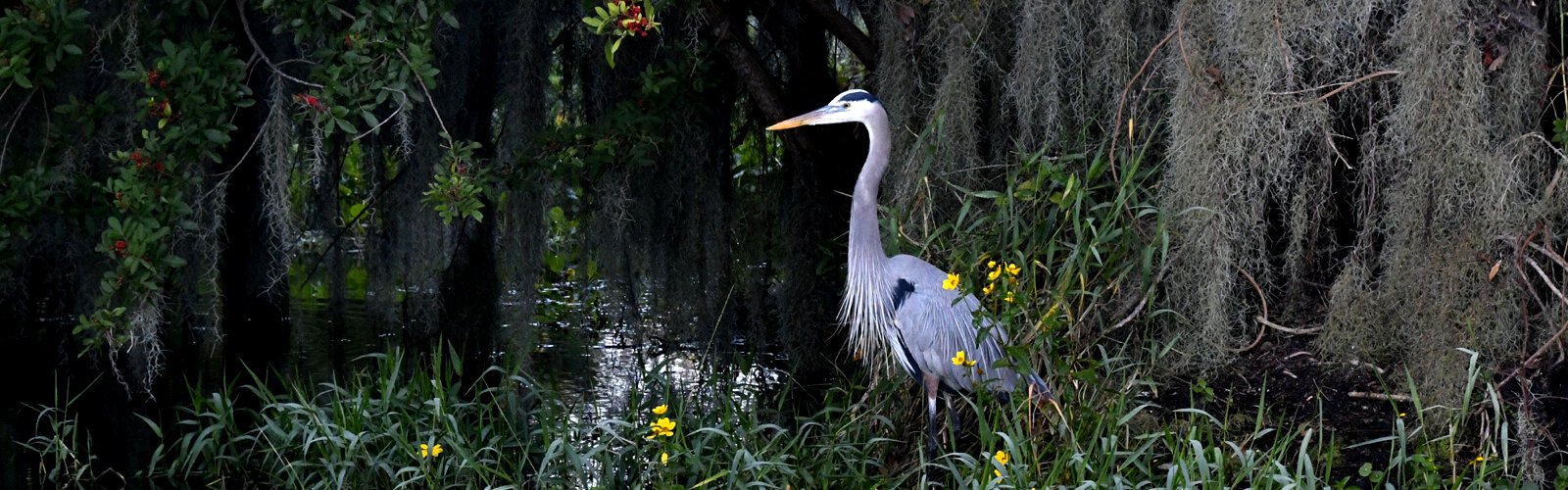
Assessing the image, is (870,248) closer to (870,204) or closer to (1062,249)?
(870,204)

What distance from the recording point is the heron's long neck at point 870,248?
3789mm

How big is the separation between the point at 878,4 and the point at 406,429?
73.7 inches

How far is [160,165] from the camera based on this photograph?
3471 mm

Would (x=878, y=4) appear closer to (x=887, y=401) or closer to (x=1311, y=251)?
(x=887, y=401)

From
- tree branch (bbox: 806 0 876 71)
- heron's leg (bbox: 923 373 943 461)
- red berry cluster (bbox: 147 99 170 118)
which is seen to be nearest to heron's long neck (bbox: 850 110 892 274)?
heron's leg (bbox: 923 373 943 461)

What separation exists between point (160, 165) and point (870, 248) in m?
1.74

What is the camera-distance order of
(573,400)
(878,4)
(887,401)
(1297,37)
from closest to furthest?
(1297,37) < (887,401) < (878,4) < (573,400)

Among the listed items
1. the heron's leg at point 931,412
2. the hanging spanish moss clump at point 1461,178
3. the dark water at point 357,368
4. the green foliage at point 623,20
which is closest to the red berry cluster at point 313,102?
the green foliage at point 623,20

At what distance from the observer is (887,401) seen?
13.3 ft

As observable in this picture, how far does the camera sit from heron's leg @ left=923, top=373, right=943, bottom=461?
370cm

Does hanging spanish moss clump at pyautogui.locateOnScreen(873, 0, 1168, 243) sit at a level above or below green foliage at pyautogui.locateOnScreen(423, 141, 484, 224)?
above

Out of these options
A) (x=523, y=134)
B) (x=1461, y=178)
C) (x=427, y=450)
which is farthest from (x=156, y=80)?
(x=1461, y=178)

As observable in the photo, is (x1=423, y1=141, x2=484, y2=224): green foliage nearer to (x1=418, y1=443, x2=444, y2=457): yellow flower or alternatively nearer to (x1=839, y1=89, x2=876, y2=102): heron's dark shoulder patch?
(x1=418, y1=443, x2=444, y2=457): yellow flower

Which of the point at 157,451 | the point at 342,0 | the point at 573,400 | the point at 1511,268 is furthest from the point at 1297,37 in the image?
the point at 157,451
